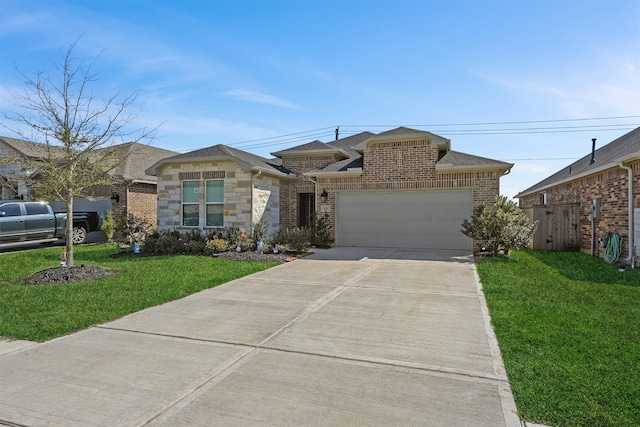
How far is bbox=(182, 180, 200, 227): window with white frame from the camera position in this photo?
1350 cm

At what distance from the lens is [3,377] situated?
3256mm

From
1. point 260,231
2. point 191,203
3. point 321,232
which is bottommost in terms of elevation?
point 321,232

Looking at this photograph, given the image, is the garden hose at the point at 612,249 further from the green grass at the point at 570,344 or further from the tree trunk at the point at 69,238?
the tree trunk at the point at 69,238

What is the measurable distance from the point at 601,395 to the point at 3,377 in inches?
201

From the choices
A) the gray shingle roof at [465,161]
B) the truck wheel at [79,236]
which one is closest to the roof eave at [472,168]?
the gray shingle roof at [465,161]

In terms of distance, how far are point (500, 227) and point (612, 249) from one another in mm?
2960

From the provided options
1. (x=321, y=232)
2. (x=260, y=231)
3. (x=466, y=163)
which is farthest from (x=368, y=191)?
(x=260, y=231)

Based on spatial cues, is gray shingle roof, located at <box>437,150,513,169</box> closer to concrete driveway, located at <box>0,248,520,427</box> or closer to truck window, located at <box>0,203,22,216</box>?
concrete driveway, located at <box>0,248,520,427</box>

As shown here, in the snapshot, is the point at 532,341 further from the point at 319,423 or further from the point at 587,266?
the point at 587,266

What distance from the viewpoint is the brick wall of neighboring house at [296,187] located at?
51.2ft

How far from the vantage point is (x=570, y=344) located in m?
3.93

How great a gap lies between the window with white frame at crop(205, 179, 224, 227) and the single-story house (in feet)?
0.12

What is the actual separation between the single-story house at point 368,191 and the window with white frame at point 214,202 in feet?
0.12

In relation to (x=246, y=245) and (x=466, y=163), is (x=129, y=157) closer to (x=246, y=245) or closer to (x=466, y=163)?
(x=246, y=245)
